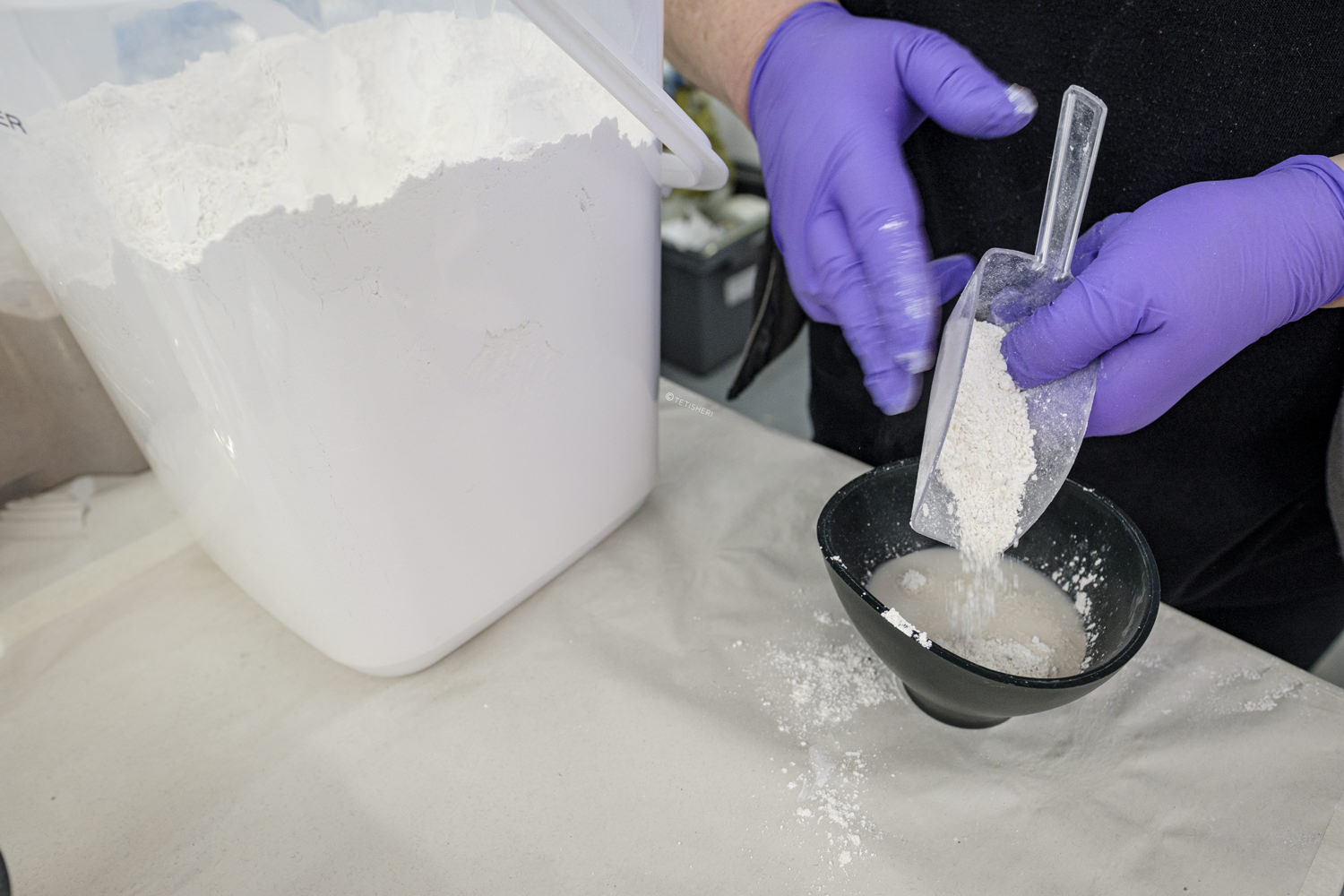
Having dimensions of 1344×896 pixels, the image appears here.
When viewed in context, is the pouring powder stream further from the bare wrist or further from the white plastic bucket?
the bare wrist

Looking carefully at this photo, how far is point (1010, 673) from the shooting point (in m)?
0.40

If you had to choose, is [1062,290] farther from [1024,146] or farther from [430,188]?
[430,188]

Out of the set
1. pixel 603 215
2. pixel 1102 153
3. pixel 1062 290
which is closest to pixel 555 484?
pixel 603 215

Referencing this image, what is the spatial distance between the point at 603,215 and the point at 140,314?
214 millimetres

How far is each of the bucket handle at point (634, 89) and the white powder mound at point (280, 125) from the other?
1.0 inches

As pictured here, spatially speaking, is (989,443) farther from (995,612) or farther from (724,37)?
(724,37)

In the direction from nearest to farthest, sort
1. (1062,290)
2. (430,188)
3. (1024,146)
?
(430,188)
(1062,290)
(1024,146)

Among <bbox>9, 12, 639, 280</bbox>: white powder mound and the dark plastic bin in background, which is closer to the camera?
<bbox>9, 12, 639, 280</bbox>: white powder mound

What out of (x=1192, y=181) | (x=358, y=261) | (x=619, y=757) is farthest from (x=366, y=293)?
(x=1192, y=181)

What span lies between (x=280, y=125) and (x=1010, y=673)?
0.40m

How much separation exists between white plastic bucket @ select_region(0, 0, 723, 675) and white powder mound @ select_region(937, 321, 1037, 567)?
188 mm

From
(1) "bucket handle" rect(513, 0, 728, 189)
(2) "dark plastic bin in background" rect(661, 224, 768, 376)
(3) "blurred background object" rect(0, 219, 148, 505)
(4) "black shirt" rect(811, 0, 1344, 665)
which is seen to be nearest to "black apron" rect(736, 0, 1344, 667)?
(4) "black shirt" rect(811, 0, 1344, 665)

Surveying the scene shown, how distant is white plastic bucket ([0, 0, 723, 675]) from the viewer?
27cm

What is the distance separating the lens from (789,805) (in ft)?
1.36
